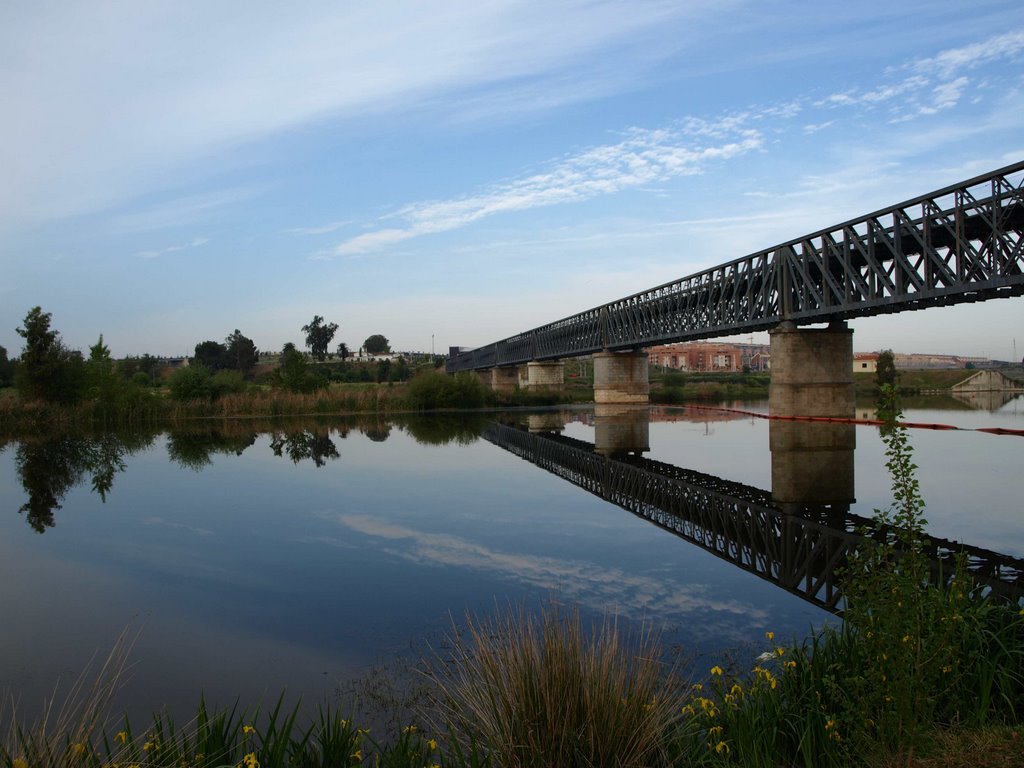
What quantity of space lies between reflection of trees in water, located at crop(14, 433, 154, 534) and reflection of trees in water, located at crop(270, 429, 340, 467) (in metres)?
5.63

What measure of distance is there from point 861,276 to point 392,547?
93.3ft

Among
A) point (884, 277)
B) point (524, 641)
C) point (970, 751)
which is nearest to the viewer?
point (970, 751)

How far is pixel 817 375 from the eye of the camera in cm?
3612

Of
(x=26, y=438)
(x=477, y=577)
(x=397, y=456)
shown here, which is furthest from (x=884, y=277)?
(x=26, y=438)

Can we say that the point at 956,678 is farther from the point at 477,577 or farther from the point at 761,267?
the point at 761,267

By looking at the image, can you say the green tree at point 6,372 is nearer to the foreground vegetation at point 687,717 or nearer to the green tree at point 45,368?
the green tree at point 45,368

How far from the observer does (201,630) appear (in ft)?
28.4

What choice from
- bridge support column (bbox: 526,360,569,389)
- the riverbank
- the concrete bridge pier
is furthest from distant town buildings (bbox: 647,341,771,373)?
the concrete bridge pier

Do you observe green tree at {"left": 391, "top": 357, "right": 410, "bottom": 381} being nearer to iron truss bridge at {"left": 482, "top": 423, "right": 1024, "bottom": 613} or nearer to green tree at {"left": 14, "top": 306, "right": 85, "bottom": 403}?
green tree at {"left": 14, "top": 306, "right": 85, "bottom": 403}

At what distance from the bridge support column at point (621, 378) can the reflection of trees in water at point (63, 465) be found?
126ft

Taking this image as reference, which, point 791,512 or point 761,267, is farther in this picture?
point 761,267

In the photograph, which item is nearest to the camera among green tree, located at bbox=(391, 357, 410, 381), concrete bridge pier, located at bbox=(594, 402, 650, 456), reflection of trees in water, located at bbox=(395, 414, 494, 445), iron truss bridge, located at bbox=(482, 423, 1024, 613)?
iron truss bridge, located at bbox=(482, 423, 1024, 613)

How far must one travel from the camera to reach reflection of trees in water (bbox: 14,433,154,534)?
18.5m

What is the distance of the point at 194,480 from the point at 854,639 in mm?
20102
